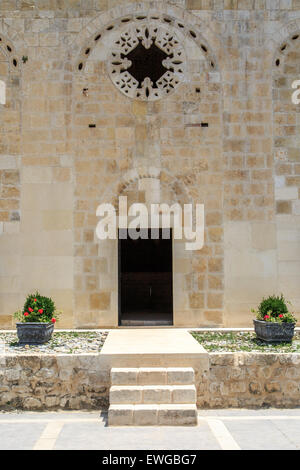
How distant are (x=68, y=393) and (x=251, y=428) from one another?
2.24m

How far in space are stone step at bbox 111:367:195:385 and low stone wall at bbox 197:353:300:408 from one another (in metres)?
0.30

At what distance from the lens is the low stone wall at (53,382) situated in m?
5.80

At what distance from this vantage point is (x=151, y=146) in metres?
9.00

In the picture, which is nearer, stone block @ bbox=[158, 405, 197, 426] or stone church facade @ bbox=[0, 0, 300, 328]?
stone block @ bbox=[158, 405, 197, 426]

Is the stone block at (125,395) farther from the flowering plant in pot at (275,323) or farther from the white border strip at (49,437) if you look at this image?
the flowering plant in pot at (275,323)

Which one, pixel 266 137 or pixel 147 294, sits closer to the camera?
pixel 266 137

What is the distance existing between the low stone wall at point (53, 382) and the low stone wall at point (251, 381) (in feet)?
4.22

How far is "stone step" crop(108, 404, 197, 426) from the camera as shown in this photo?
514cm

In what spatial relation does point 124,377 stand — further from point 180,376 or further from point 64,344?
point 64,344

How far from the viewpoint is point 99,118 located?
904cm

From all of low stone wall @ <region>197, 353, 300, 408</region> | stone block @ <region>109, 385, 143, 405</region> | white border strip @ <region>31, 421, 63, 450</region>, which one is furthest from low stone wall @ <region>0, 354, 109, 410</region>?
low stone wall @ <region>197, 353, 300, 408</region>

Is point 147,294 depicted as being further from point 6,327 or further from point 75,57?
point 75,57

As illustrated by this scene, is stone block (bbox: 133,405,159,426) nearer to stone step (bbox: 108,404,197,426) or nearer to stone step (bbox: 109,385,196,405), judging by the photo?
stone step (bbox: 108,404,197,426)
